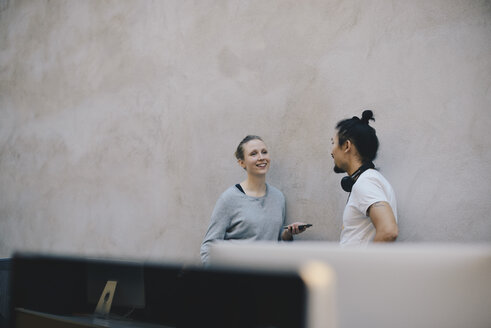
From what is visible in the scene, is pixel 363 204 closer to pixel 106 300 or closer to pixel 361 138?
pixel 361 138

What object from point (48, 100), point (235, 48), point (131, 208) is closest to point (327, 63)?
point (235, 48)

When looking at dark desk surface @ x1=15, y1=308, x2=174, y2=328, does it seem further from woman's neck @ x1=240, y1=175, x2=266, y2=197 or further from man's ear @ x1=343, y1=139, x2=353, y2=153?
woman's neck @ x1=240, y1=175, x2=266, y2=197

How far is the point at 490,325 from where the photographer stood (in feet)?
2.55

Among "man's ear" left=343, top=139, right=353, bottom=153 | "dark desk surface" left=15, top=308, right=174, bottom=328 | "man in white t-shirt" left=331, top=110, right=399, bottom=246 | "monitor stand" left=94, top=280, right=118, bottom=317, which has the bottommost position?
"dark desk surface" left=15, top=308, right=174, bottom=328

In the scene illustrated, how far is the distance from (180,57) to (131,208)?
1.32 metres

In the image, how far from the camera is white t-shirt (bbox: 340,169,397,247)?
1.77 meters

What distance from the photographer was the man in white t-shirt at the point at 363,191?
1.71m

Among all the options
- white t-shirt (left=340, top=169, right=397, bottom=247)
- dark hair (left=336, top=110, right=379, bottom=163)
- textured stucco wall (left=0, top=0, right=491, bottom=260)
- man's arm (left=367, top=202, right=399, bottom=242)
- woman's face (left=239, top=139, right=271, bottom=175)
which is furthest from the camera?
woman's face (left=239, top=139, right=271, bottom=175)

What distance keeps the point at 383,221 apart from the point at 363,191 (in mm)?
162

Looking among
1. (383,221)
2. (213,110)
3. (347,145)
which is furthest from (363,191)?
(213,110)

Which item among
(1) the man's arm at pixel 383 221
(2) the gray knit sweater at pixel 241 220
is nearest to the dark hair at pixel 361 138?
(1) the man's arm at pixel 383 221

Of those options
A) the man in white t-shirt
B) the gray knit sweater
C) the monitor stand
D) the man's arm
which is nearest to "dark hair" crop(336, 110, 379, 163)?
the man in white t-shirt

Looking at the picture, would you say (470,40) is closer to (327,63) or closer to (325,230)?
(327,63)

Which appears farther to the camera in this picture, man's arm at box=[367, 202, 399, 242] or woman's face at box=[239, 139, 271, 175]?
woman's face at box=[239, 139, 271, 175]
